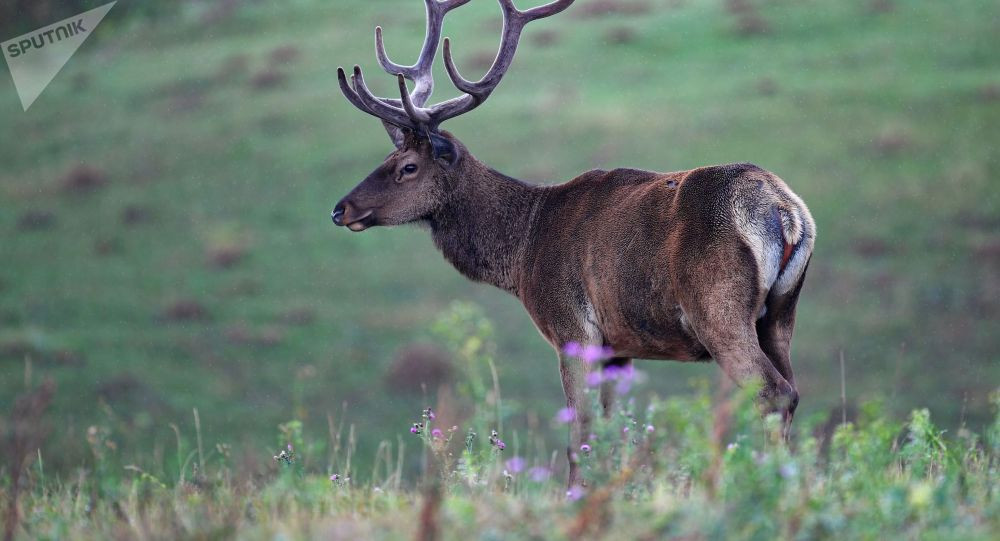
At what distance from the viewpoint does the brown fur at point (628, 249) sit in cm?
654

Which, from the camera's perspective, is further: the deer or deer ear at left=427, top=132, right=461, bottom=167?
deer ear at left=427, top=132, right=461, bottom=167

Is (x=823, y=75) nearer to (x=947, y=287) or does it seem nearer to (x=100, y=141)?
(x=947, y=287)

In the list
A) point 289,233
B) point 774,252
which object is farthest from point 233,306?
point 774,252

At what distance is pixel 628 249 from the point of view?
286 inches

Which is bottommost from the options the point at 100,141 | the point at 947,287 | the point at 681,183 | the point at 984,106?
the point at 947,287

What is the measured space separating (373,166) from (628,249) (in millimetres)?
17044

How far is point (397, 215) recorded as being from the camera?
868 cm

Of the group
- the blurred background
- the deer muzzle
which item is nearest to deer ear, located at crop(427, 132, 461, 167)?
the deer muzzle

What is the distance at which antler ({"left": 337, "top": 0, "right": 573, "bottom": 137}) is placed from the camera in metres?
8.41

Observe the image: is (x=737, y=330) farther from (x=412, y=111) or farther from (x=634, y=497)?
(x=412, y=111)

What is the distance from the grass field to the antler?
666cm

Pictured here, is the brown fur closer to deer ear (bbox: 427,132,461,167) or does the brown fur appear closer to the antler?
deer ear (bbox: 427,132,461,167)

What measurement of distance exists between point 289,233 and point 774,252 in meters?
17.0

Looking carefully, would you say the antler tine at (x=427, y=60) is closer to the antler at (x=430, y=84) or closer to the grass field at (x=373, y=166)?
the antler at (x=430, y=84)
